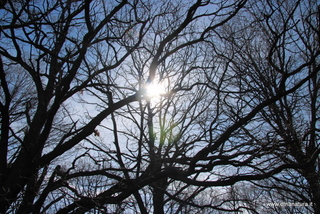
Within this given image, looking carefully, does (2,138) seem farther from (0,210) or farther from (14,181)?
(0,210)

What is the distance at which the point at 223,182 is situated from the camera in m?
3.08

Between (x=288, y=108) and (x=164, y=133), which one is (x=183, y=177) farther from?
(x=288, y=108)

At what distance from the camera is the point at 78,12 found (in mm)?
4570

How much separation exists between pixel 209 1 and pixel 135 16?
156cm

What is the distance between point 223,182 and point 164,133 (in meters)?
3.70

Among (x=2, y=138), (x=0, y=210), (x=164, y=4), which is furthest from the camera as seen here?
(x=164, y=4)

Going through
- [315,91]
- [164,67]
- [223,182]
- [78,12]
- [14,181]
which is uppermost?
[164,67]

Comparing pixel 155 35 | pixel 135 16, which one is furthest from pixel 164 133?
pixel 135 16

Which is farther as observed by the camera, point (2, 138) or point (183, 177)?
point (2, 138)

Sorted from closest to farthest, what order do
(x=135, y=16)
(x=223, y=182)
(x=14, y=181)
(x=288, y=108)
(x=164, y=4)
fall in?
(x=223, y=182)
(x=14, y=181)
(x=135, y=16)
(x=164, y=4)
(x=288, y=108)

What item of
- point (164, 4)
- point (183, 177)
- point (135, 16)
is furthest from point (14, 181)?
point (164, 4)

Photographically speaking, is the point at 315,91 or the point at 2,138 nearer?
the point at 2,138

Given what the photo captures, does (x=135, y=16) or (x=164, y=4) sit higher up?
(x=164, y=4)

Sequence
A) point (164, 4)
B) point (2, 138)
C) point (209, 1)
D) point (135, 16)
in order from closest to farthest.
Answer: point (2, 138), point (209, 1), point (135, 16), point (164, 4)
